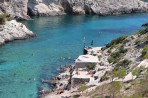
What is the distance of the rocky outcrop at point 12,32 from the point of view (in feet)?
319

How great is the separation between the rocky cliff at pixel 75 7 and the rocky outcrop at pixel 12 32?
105 feet

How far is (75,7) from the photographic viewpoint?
16350cm

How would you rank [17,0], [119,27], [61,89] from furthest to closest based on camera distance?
[17,0] < [119,27] < [61,89]

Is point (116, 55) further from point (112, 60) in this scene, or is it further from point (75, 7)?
point (75, 7)

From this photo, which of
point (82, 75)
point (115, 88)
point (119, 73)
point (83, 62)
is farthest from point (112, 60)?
point (115, 88)

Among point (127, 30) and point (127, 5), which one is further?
point (127, 5)

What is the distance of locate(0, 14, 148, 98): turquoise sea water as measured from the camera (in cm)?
6355

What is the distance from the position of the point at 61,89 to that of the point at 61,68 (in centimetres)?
1591

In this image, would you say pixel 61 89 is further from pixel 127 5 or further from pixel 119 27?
pixel 127 5

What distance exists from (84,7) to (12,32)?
69034 millimetres

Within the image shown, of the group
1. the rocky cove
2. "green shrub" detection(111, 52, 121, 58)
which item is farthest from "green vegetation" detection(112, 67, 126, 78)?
"green shrub" detection(111, 52, 121, 58)

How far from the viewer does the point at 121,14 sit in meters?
166

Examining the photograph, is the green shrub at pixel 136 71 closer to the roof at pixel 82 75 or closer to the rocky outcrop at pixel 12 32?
the roof at pixel 82 75

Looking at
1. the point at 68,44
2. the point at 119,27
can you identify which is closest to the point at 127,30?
the point at 119,27
